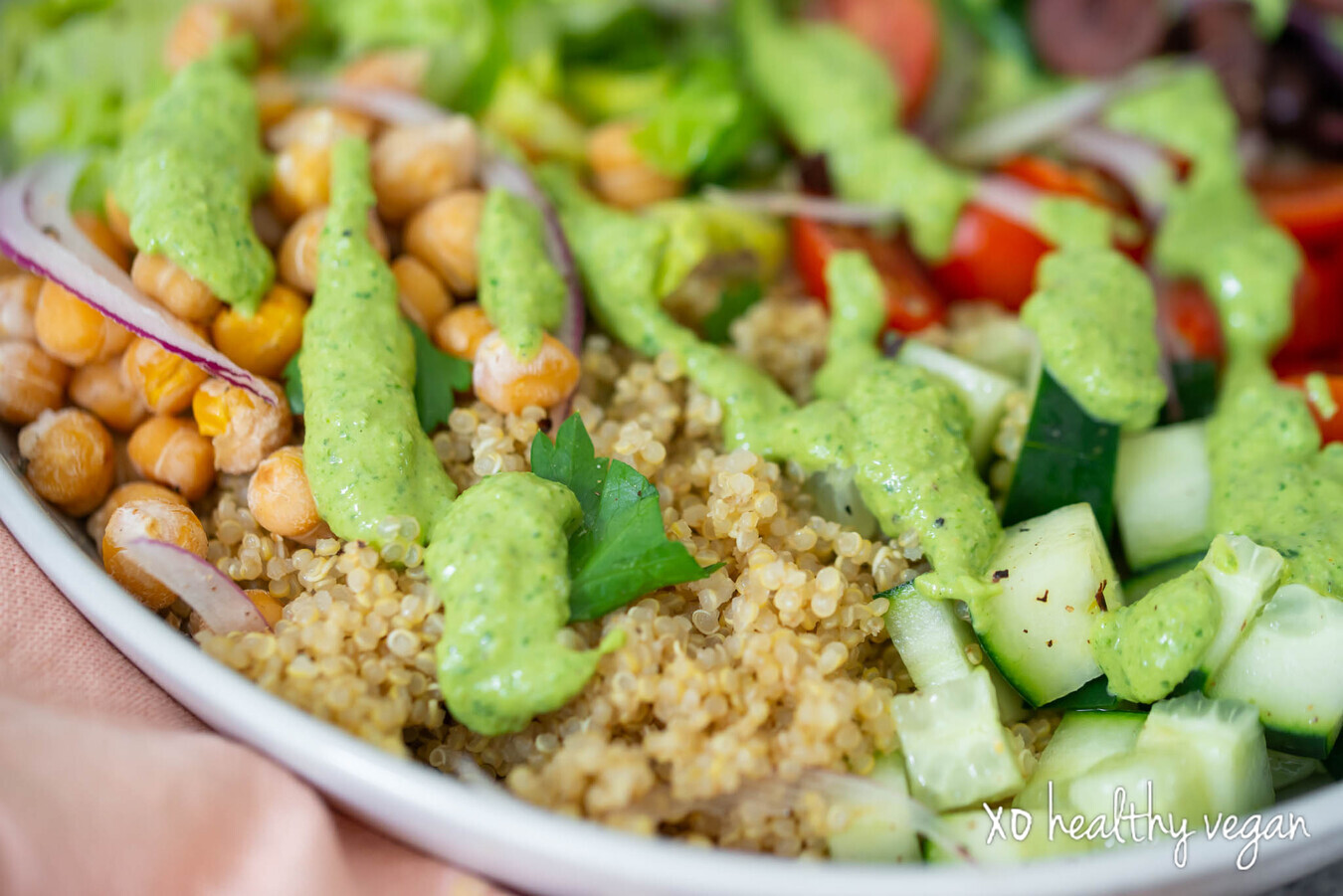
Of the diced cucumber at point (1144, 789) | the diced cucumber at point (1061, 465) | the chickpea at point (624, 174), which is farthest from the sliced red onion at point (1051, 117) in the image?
the diced cucumber at point (1144, 789)

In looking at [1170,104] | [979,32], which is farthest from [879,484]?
[979,32]

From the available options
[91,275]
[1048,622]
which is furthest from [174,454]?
[1048,622]

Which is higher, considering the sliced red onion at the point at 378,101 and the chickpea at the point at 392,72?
the chickpea at the point at 392,72

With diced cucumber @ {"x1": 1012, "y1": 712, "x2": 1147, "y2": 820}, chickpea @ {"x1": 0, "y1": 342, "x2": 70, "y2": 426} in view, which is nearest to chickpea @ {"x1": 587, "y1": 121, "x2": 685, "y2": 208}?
chickpea @ {"x1": 0, "y1": 342, "x2": 70, "y2": 426}

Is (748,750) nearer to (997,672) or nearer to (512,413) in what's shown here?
(997,672)

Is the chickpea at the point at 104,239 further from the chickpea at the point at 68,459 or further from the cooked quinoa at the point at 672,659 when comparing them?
the cooked quinoa at the point at 672,659

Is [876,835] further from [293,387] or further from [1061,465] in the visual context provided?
[293,387]
